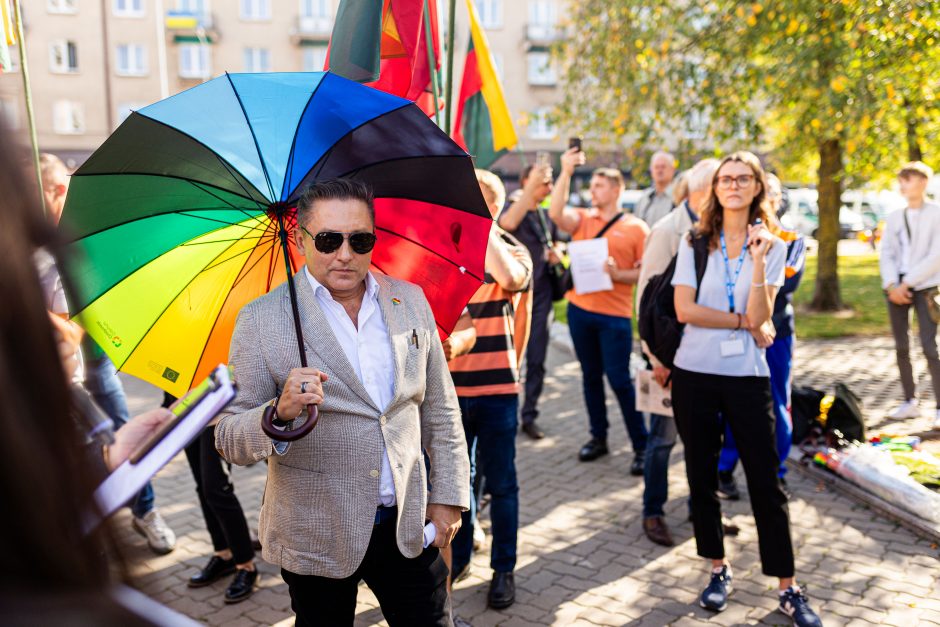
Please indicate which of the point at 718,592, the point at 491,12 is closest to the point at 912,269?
the point at 718,592

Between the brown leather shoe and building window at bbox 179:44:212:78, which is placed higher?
building window at bbox 179:44:212:78

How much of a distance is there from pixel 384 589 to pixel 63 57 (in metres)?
48.1

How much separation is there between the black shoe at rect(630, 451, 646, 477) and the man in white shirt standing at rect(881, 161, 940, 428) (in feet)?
8.71

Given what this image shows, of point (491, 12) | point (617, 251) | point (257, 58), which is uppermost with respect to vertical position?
point (491, 12)

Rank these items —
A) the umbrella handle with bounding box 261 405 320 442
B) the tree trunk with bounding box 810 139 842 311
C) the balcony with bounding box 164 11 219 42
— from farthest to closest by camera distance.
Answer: the balcony with bounding box 164 11 219 42, the tree trunk with bounding box 810 139 842 311, the umbrella handle with bounding box 261 405 320 442

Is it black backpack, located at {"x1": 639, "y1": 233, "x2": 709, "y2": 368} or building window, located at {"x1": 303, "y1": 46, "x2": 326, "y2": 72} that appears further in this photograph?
building window, located at {"x1": 303, "y1": 46, "x2": 326, "y2": 72}

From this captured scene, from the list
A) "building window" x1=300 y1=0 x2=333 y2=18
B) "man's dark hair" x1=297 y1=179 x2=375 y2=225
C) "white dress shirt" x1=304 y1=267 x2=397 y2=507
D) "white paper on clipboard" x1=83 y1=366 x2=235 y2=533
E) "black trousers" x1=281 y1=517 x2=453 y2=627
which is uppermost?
"building window" x1=300 y1=0 x2=333 y2=18

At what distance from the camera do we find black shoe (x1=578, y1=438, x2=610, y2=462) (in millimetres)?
6766

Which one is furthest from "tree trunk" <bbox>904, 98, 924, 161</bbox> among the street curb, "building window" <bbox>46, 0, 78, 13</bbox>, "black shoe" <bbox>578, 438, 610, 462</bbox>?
"building window" <bbox>46, 0, 78, 13</bbox>

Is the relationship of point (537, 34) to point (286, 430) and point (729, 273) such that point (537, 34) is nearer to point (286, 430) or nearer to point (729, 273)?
point (729, 273)

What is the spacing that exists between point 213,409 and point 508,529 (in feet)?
10.6

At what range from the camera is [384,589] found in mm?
2703

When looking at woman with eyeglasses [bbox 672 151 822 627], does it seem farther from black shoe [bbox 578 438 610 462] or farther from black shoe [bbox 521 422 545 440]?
black shoe [bbox 521 422 545 440]

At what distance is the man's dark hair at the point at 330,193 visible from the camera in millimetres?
2568
